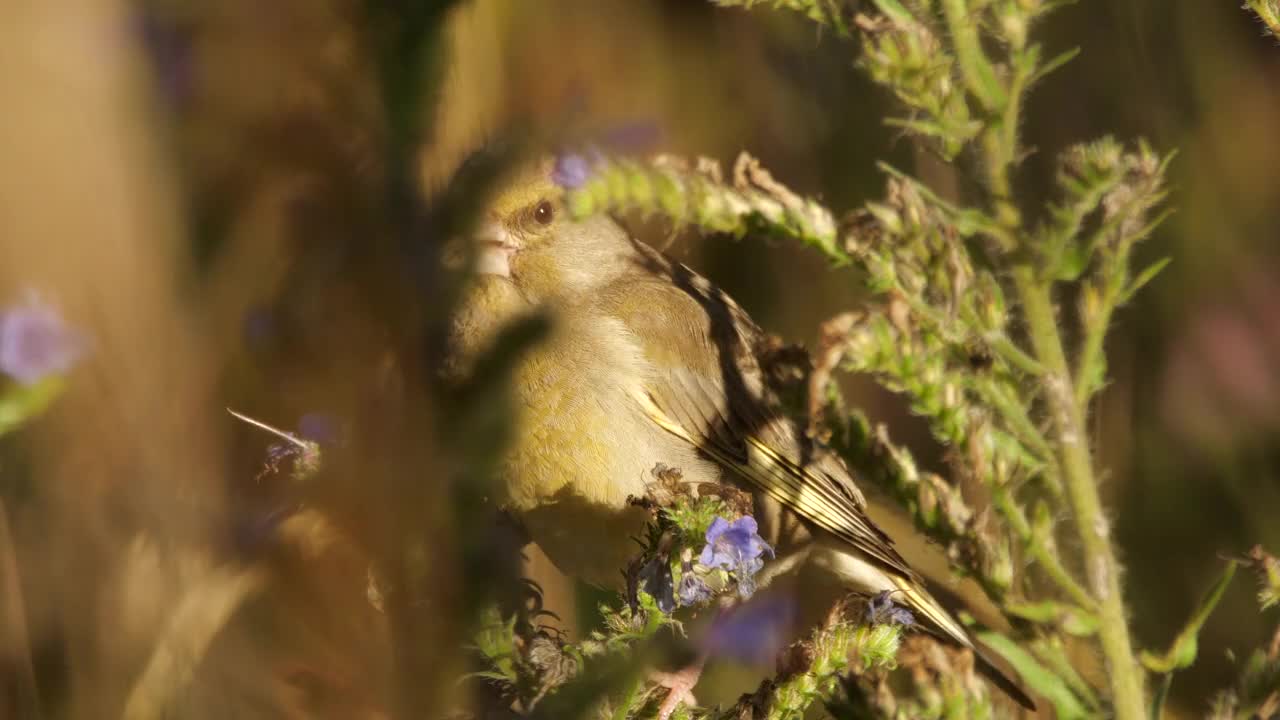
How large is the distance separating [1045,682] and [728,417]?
1003 millimetres

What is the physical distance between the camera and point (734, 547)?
1209 millimetres

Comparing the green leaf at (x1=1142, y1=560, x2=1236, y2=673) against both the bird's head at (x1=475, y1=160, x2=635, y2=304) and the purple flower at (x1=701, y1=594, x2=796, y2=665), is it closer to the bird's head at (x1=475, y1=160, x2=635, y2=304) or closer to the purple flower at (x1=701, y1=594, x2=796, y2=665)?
the purple flower at (x1=701, y1=594, x2=796, y2=665)

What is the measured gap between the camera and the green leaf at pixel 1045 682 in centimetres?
134

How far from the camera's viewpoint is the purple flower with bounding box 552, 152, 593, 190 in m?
0.88

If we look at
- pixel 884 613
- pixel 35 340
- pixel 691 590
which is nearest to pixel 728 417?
pixel 884 613

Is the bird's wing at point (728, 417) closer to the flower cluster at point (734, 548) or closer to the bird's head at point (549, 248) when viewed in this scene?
the bird's head at point (549, 248)

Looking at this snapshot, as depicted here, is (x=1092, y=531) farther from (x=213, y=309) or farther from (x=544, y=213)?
(x=544, y=213)

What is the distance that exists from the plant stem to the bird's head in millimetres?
1046

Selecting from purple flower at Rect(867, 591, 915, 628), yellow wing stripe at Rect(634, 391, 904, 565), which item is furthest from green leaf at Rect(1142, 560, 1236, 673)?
yellow wing stripe at Rect(634, 391, 904, 565)

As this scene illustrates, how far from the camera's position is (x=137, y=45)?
80 cm

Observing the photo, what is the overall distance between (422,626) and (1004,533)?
1118 mm

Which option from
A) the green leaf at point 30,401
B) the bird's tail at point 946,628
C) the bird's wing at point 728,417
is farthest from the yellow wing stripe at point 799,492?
the green leaf at point 30,401

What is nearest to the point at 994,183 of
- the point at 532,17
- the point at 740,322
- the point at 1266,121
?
the point at 532,17

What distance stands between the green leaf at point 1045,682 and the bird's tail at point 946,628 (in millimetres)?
388
